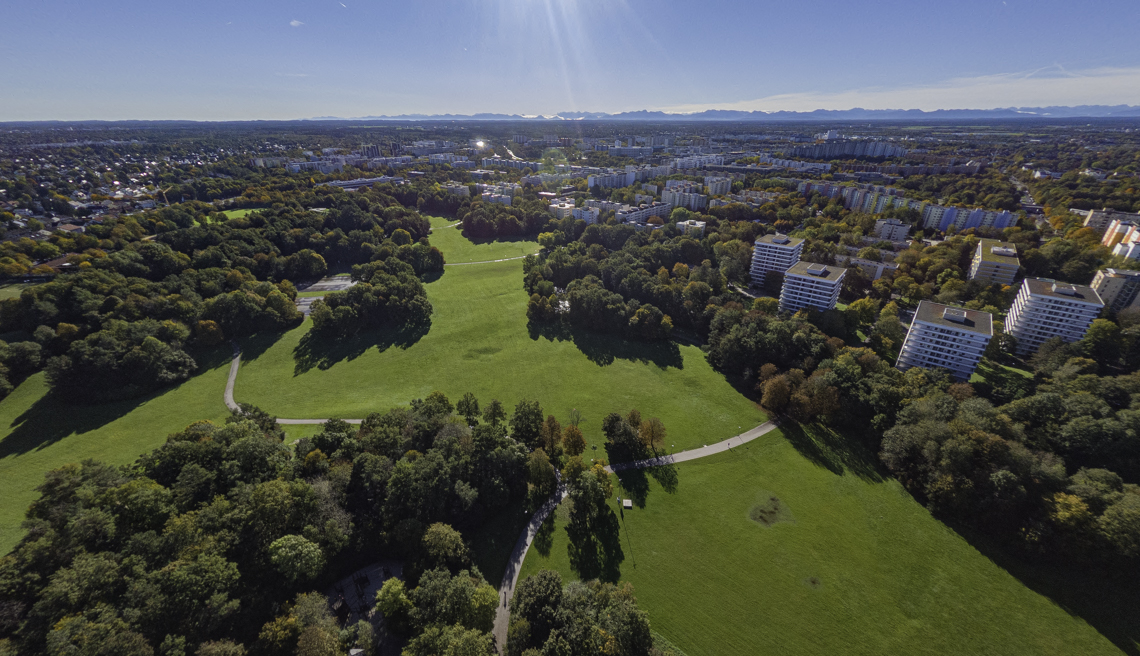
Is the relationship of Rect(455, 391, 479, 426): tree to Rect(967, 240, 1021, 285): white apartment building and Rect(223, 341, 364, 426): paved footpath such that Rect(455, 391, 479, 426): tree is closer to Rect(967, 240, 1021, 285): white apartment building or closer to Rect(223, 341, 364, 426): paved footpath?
Rect(223, 341, 364, 426): paved footpath

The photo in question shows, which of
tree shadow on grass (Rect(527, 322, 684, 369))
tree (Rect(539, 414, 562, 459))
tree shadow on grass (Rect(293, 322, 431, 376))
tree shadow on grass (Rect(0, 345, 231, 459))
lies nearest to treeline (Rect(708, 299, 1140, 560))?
tree shadow on grass (Rect(527, 322, 684, 369))

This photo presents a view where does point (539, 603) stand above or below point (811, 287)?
below

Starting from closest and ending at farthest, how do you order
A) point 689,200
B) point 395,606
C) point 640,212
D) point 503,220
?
point 395,606 < point 640,212 < point 503,220 < point 689,200

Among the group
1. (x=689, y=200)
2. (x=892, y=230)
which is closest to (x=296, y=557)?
(x=689, y=200)

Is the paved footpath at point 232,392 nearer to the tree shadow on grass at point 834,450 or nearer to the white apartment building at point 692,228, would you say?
the tree shadow on grass at point 834,450

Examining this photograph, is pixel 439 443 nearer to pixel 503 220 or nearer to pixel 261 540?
pixel 261 540

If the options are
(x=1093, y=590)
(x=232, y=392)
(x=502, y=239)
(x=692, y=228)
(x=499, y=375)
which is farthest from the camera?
(x=502, y=239)
